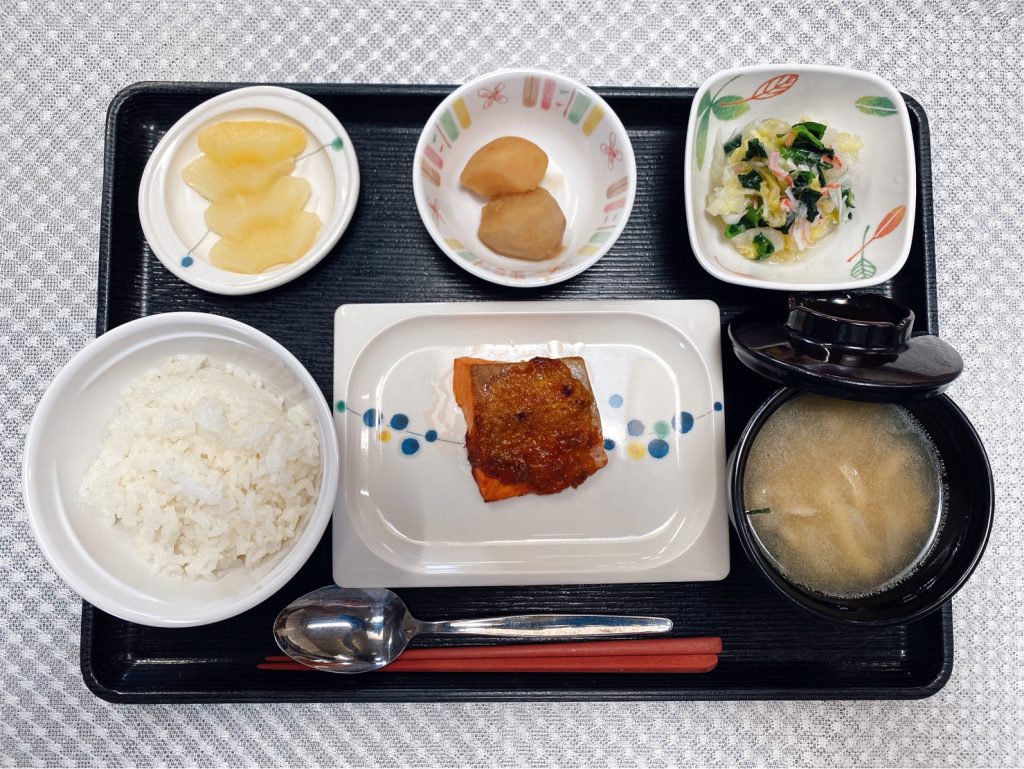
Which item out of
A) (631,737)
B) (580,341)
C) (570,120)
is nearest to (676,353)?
(580,341)

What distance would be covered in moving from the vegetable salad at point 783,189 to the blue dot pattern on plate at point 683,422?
0.42 m

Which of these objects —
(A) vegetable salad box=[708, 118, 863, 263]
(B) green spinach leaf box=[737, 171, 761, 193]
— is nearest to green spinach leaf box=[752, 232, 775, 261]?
(A) vegetable salad box=[708, 118, 863, 263]

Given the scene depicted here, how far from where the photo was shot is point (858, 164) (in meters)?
1.67

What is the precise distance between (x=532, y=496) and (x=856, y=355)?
0.79m

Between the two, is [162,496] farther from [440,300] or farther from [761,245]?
[761,245]

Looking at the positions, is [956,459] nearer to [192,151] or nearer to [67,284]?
[192,151]

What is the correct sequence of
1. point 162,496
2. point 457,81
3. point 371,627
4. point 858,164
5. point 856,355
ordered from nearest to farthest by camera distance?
point 856,355
point 162,496
point 371,627
point 858,164
point 457,81

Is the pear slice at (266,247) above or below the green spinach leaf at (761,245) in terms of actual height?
above

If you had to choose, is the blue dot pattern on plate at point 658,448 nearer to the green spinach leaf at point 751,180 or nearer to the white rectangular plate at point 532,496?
the white rectangular plate at point 532,496

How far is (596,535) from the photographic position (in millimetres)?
1673

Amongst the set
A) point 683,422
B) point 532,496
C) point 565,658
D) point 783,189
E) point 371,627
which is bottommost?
point 565,658

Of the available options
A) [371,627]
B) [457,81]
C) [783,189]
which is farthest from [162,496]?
[783,189]

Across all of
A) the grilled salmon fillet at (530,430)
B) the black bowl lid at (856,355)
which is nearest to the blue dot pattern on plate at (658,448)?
the grilled salmon fillet at (530,430)

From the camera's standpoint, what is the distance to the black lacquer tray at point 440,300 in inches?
63.5
